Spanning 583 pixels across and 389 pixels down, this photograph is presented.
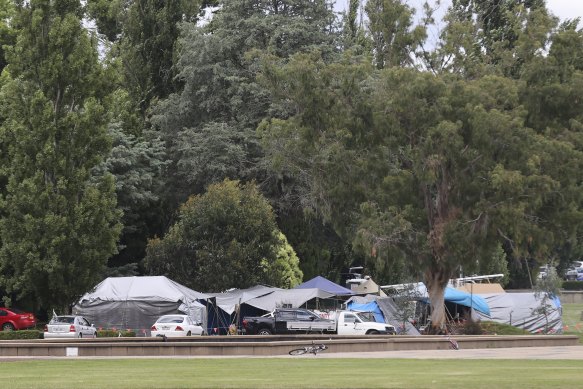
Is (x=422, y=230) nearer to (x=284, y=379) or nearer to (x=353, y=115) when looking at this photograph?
(x=353, y=115)

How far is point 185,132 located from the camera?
63.8 m

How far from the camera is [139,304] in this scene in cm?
4894

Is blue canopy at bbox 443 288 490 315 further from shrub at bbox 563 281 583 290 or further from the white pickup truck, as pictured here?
shrub at bbox 563 281 583 290

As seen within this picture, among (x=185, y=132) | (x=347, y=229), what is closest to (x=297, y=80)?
(x=347, y=229)

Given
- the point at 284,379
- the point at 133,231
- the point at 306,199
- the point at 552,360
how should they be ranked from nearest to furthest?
1. the point at 284,379
2. the point at 552,360
3. the point at 306,199
4. the point at 133,231

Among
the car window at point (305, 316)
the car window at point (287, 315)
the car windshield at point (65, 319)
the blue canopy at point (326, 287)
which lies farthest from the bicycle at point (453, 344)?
the blue canopy at point (326, 287)

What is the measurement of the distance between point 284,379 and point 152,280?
2731 cm

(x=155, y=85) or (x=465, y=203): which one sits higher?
(x=155, y=85)

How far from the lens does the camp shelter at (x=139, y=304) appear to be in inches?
1918

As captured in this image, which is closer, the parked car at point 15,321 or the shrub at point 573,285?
the parked car at point 15,321

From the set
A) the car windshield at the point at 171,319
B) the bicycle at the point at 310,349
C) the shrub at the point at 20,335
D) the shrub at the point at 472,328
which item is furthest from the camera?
the shrub at the point at 472,328

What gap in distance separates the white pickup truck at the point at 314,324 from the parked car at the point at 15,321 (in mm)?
11750

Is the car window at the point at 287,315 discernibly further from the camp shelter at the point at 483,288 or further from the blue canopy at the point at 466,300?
the camp shelter at the point at 483,288

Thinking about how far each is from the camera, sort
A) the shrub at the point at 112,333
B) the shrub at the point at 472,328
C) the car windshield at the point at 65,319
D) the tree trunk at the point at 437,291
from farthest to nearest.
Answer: the tree trunk at the point at 437,291
the shrub at the point at 472,328
the shrub at the point at 112,333
the car windshield at the point at 65,319
